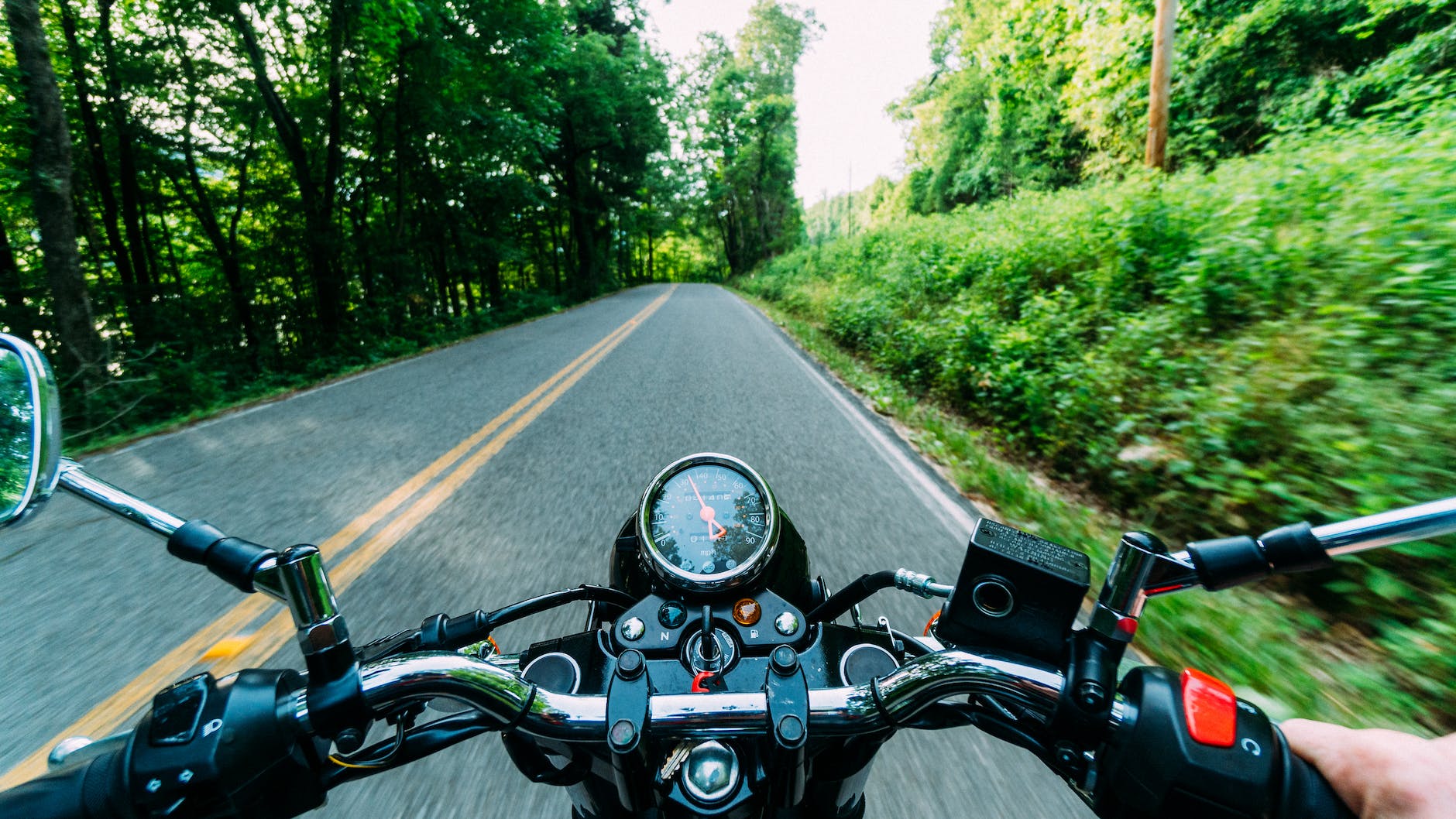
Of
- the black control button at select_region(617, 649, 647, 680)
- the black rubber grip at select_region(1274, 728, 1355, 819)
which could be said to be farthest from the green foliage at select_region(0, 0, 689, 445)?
the black rubber grip at select_region(1274, 728, 1355, 819)

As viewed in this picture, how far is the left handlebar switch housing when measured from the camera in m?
0.67

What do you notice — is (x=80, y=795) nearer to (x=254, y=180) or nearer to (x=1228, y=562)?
(x=1228, y=562)

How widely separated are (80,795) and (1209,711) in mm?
1337

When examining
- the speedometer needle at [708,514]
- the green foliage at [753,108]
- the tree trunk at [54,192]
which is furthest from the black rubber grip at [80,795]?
the green foliage at [753,108]

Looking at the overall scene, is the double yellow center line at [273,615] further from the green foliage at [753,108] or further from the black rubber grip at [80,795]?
the green foliage at [753,108]

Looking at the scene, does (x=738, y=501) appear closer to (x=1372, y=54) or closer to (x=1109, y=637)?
(x=1109, y=637)

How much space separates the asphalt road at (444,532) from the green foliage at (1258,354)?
4.15ft

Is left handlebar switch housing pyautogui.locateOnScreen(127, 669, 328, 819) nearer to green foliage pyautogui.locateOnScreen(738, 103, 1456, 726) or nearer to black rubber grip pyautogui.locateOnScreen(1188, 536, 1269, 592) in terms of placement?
black rubber grip pyautogui.locateOnScreen(1188, 536, 1269, 592)

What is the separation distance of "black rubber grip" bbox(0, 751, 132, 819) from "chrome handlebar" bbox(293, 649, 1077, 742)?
252mm

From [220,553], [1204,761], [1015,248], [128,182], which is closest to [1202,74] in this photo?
[1015,248]

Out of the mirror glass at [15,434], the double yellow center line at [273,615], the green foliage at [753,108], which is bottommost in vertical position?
the double yellow center line at [273,615]

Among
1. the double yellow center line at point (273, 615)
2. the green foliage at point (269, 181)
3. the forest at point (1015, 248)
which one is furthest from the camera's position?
the green foliage at point (269, 181)

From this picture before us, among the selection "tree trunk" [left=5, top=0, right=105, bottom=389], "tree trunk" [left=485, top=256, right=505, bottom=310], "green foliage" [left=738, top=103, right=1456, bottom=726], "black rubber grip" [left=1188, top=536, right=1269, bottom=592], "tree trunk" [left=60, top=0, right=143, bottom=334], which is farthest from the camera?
"tree trunk" [left=485, top=256, right=505, bottom=310]

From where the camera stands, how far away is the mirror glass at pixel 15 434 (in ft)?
3.02
